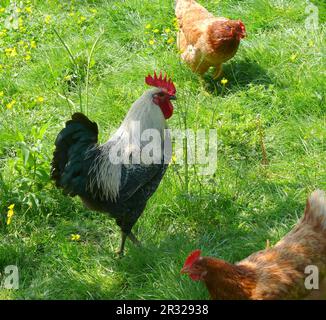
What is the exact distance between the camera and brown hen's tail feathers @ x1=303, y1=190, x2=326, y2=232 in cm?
387

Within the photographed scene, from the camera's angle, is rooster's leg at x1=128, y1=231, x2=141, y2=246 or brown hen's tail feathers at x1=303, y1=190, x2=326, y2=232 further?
rooster's leg at x1=128, y1=231, x2=141, y2=246

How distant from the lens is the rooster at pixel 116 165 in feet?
14.7

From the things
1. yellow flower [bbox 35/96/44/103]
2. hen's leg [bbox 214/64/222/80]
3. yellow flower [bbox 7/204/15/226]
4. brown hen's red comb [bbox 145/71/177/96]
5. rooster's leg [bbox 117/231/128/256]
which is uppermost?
hen's leg [bbox 214/64/222/80]

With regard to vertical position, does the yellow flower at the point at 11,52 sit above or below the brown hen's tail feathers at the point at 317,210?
above

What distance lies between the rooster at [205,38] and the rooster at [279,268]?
2464 millimetres

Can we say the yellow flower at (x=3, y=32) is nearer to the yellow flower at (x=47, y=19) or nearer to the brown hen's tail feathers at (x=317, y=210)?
the yellow flower at (x=47, y=19)

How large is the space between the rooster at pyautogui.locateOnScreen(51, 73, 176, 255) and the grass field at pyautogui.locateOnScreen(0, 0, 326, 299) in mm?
361
